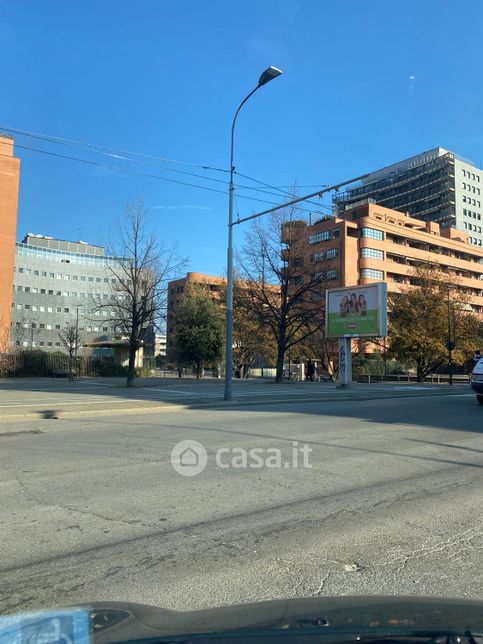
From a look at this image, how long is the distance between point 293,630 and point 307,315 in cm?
3497

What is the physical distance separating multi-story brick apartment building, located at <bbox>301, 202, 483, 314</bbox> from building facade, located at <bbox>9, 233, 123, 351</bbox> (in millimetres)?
37392

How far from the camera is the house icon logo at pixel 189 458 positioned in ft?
26.2

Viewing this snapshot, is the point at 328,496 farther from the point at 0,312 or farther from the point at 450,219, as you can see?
the point at 450,219

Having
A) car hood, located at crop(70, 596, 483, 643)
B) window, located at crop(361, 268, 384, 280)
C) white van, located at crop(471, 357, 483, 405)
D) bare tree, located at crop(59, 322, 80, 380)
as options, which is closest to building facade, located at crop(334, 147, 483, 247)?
window, located at crop(361, 268, 384, 280)

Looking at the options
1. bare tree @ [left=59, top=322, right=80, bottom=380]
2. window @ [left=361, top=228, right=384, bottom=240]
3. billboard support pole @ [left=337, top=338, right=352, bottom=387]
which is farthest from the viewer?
window @ [left=361, top=228, right=384, bottom=240]

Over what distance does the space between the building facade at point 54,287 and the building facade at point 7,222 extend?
78.7 feet

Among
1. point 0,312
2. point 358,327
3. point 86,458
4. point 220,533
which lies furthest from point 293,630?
point 0,312

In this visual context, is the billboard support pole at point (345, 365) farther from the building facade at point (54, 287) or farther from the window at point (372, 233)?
the building facade at point (54, 287)

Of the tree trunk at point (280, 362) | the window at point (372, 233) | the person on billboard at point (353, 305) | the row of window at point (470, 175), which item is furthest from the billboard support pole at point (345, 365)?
the row of window at point (470, 175)

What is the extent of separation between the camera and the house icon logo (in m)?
7.98

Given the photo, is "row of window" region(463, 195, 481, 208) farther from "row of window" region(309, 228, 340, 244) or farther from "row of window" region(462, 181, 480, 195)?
"row of window" region(309, 228, 340, 244)

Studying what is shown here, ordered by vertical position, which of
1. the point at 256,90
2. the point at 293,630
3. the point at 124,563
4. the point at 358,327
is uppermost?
the point at 256,90

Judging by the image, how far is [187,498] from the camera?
645 centimetres

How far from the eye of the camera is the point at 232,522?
5547 mm
